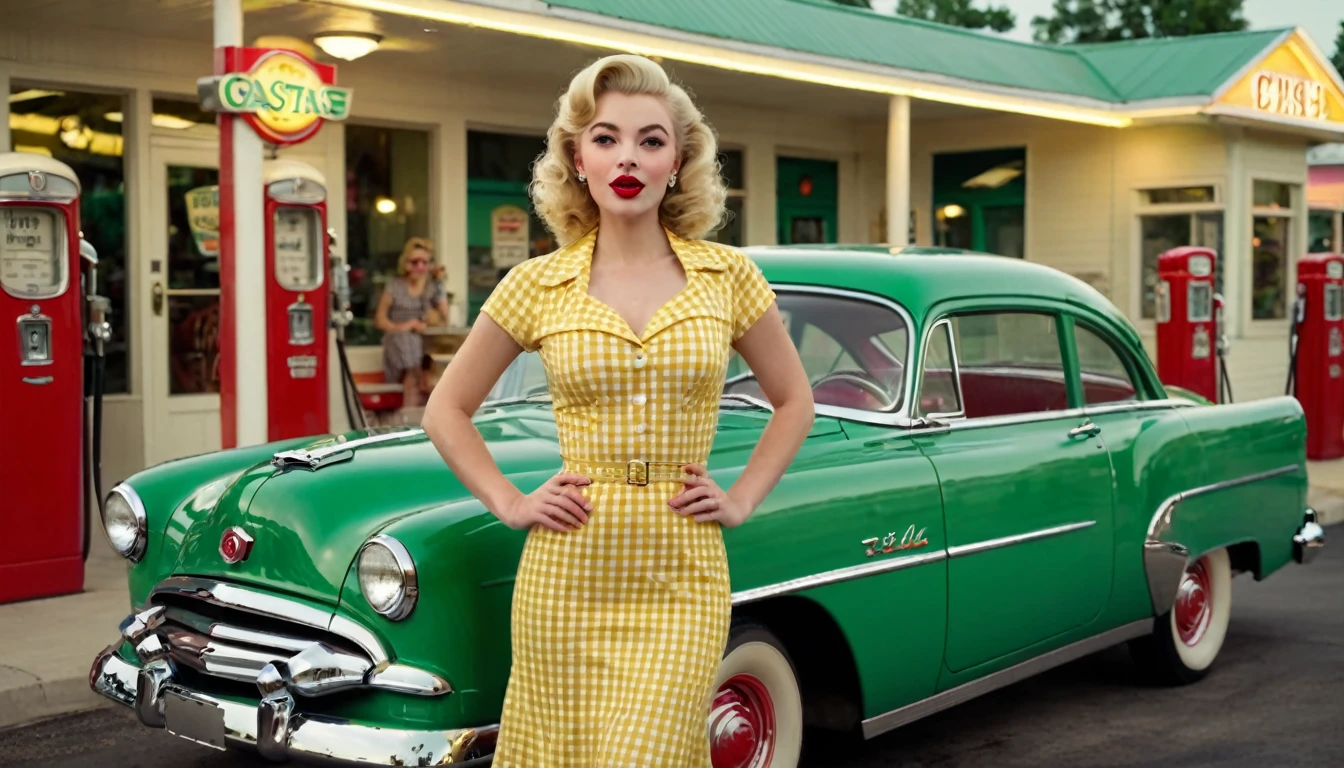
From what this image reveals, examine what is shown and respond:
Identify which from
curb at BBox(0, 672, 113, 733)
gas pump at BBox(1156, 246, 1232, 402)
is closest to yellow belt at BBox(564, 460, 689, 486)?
curb at BBox(0, 672, 113, 733)

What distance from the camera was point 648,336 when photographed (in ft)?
9.39

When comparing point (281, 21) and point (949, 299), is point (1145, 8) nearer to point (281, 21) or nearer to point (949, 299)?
point (281, 21)

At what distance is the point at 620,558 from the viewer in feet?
9.52

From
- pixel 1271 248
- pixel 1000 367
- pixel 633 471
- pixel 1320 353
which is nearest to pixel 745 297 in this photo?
pixel 633 471

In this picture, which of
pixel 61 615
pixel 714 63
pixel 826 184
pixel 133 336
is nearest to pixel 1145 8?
pixel 826 184

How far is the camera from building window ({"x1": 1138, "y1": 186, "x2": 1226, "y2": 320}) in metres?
15.9

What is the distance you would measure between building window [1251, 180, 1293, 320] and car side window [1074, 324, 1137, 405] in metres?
11.3

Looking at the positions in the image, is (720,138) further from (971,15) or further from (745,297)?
(971,15)

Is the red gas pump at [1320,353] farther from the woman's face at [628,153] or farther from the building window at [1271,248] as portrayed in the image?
the woman's face at [628,153]

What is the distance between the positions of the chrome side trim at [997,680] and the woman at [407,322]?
22.2 feet

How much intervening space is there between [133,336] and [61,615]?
13.1ft

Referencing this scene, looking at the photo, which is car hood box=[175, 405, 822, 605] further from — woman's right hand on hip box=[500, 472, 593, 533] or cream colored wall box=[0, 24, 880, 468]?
cream colored wall box=[0, 24, 880, 468]

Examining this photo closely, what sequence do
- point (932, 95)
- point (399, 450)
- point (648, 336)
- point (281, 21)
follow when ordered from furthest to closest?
1. point (932, 95)
2. point (281, 21)
3. point (399, 450)
4. point (648, 336)

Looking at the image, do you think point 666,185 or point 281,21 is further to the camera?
point 281,21
